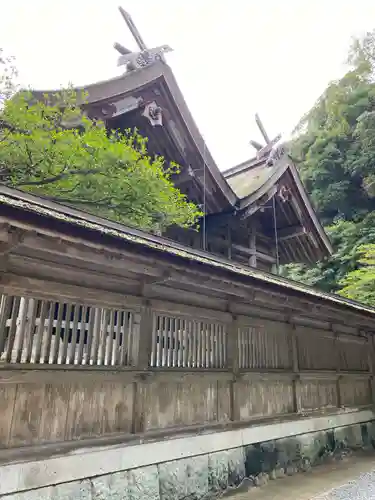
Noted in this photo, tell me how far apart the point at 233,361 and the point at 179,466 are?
6.72ft

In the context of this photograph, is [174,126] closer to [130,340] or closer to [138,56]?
[138,56]

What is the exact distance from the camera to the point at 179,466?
604 centimetres

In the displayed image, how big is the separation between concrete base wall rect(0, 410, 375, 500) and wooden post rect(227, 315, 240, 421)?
358mm

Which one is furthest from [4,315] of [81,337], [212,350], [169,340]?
[212,350]

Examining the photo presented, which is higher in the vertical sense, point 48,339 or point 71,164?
point 71,164

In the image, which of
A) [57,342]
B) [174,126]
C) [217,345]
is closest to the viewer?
[57,342]

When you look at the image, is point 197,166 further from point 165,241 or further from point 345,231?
point 345,231

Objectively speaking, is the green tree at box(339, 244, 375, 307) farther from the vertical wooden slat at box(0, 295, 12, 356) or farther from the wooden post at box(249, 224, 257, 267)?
the vertical wooden slat at box(0, 295, 12, 356)

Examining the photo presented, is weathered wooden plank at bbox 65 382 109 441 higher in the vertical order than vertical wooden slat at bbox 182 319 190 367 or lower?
lower

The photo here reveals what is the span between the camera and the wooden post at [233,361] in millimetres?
7234

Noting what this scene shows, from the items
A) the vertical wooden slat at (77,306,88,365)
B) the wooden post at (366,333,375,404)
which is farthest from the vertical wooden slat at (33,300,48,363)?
the wooden post at (366,333,375,404)

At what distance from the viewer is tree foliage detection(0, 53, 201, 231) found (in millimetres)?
7094

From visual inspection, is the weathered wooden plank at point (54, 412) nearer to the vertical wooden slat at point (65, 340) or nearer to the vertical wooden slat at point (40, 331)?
the vertical wooden slat at point (65, 340)

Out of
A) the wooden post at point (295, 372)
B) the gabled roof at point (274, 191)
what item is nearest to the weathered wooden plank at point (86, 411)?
the wooden post at point (295, 372)
